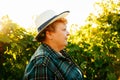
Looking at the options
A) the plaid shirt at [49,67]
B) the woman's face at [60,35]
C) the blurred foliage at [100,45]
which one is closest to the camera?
the plaid shirt at [49,67]

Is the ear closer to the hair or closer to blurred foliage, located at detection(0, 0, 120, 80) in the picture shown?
the hair

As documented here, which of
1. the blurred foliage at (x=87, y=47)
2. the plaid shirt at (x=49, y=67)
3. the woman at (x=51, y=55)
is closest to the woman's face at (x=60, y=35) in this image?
the woman at (x=51, y=55)

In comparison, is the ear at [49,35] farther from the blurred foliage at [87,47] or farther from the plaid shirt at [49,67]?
the blurred foliage at [87,47]

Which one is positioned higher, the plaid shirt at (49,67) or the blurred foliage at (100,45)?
the plaid shirt at (49,67)

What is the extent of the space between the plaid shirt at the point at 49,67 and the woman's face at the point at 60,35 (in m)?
0.10

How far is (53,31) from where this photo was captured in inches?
128

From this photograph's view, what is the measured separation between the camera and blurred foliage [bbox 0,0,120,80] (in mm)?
11578

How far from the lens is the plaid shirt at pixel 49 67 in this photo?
2.95m

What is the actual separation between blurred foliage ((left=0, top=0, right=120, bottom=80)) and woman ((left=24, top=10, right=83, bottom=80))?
797 centimetres

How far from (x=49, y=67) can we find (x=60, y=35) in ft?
1.33

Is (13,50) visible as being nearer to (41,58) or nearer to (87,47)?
(87,47)

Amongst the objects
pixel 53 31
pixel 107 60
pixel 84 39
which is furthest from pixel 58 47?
pixel 84 39

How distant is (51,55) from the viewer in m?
3.10

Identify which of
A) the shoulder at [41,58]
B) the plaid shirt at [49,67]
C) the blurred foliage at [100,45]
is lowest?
the blurred foliage at [100,45]
